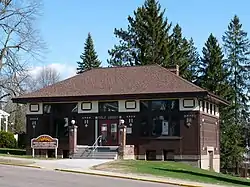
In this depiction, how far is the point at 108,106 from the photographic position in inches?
1695

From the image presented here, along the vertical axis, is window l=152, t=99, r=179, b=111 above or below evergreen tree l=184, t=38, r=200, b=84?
below

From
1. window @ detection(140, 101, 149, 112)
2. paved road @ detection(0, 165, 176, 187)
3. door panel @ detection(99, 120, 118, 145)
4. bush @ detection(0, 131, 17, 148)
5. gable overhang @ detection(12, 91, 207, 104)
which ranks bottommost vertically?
paved road @ detection(0, 165, 176, 187)

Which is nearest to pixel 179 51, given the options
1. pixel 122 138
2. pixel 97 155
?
pixel 122 138

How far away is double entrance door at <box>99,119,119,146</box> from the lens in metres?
42.7

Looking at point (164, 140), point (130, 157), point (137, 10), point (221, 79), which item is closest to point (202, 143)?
point (164, 140)

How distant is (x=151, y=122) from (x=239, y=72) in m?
33.2

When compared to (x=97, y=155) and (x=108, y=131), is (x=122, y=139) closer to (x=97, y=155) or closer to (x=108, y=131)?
(x=97, y=155)

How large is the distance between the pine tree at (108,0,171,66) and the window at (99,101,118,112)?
2208cm

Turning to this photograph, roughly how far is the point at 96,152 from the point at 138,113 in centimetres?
455

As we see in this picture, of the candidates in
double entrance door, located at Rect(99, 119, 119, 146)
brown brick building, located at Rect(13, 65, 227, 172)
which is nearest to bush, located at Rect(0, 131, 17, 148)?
brown brick building, located at Rect(13, 65, 227, 172)

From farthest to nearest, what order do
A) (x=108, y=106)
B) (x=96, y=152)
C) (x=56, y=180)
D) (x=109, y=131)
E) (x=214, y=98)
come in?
(x=214, y=98), (x=108, y=106), (x=109, y=131), (x=96, y=152), (x=56, y=180)

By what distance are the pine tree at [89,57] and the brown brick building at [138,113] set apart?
32998 millimetres

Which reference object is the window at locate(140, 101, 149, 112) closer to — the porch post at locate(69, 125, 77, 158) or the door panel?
the door panel

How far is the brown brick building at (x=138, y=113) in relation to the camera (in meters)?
41.0
